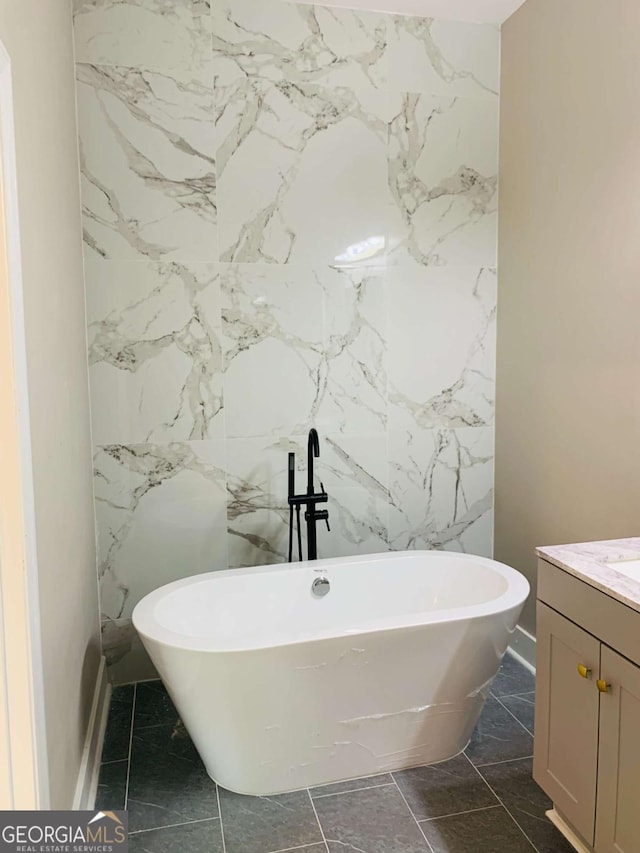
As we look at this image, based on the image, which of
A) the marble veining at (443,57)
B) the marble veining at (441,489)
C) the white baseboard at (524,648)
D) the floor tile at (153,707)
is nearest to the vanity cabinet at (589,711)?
the white baseboard at (524,648)

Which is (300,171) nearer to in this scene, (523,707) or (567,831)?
(523,707)

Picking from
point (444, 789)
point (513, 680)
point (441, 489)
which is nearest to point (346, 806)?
point (444, 789)

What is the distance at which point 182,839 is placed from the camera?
183 cm

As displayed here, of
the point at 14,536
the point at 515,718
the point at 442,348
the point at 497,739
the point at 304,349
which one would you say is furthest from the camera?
the point at 442,348

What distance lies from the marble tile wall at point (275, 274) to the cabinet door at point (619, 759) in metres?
1.51

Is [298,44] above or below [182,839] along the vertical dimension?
above

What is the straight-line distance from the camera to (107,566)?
266 cm

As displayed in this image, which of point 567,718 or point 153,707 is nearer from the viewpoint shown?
point 567,718

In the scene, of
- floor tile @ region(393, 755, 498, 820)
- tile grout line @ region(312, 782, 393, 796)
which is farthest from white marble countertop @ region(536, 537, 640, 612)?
tile grout line @ region(312, 782, 393, 796)

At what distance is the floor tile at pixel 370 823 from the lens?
5.89 feet

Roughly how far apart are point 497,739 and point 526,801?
0.33 metres

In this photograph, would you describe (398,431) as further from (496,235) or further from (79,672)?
(79,672)

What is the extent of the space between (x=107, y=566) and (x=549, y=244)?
7.58ft

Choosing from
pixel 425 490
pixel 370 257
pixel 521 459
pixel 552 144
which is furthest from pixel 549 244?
pixel 425 490
